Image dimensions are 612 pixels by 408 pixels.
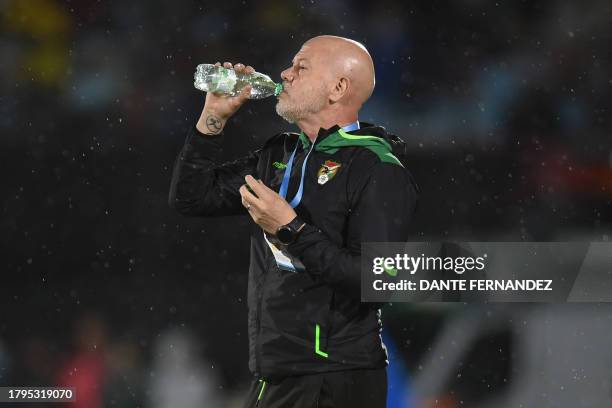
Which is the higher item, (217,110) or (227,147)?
(227,147)

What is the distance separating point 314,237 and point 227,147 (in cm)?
222

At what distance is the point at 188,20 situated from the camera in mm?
4430

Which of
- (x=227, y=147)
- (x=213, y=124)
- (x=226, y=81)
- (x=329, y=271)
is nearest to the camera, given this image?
(x=329, y=271)

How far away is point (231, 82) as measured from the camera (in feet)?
8.95

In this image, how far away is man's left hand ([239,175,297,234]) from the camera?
215cm

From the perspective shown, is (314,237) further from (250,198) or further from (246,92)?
(246,92)

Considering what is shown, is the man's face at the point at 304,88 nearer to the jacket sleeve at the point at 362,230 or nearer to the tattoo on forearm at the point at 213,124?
the tattoo on forearm at the point at 213,124

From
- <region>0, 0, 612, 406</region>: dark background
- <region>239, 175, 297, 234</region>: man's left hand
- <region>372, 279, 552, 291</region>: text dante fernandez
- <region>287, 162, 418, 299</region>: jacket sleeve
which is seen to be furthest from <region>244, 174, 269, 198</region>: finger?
<region>0, 0, 612, 406</region>: dark background

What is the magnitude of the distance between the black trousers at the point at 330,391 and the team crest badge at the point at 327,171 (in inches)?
20.4

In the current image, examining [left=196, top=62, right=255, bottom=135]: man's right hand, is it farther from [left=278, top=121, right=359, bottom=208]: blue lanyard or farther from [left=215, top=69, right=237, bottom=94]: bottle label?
[left=278, top=121, right=359, bottom=208]: blue lanyard

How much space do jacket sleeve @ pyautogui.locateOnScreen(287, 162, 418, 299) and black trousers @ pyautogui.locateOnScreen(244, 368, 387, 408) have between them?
0.22 meters

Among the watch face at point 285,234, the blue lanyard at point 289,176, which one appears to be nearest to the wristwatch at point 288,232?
the watch face at point 285,234

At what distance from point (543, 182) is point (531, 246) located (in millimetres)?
341

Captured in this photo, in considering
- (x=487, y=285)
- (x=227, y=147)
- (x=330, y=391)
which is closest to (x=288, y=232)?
(x=330, y=391)
